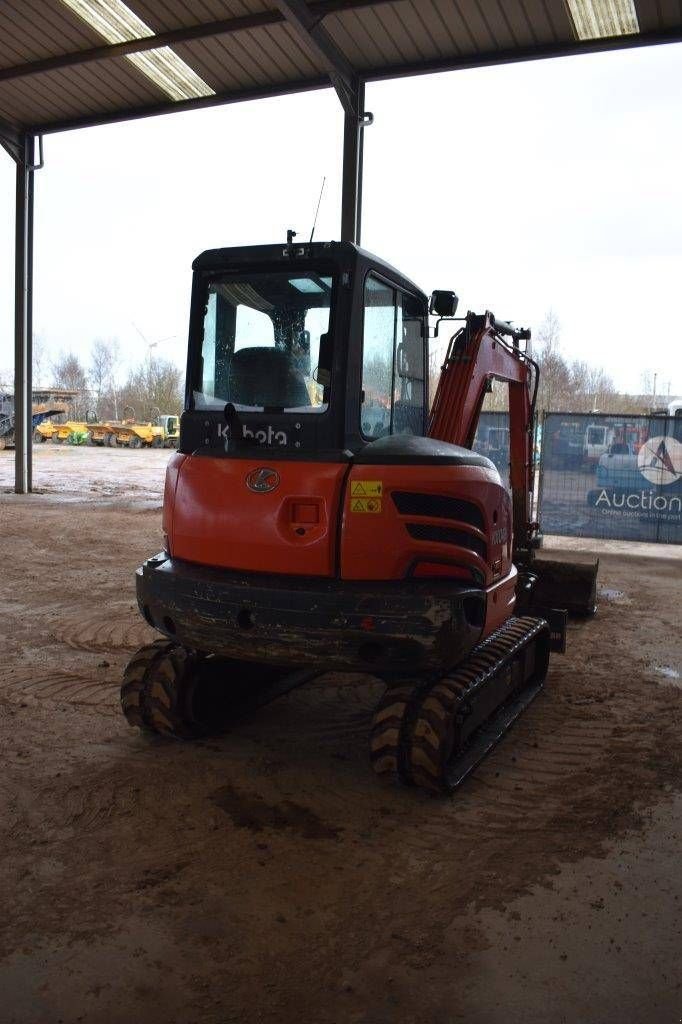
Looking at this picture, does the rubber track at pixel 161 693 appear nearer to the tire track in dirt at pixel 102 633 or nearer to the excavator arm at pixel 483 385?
the tire track in dirt at pixel 102 633

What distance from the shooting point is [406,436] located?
15.5ft

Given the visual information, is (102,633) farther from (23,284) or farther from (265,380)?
(23,284)

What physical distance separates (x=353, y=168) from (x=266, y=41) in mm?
2139

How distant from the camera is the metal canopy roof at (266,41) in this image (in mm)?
10617

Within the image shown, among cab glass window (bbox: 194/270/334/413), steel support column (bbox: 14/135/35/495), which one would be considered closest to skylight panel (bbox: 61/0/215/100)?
steel support column (bbox: 14/135/35/495)

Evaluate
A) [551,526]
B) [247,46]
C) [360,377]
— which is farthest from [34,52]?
[360,377]

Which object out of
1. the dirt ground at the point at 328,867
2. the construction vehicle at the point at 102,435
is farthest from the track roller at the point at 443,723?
the construction vehicle at the point at 102,435

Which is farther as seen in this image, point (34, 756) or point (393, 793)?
point (34, 756)

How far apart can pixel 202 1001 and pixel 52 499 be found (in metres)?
15.2

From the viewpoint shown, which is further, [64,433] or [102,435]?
[64,433]

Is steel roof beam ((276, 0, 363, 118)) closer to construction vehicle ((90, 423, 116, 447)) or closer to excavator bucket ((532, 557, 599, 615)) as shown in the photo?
excavator bucket ((532, 557, 599, 615))

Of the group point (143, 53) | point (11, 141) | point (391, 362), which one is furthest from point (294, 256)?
point (11, 141)

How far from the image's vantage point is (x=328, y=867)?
363 cm

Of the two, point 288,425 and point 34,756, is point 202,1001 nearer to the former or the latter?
point 34,756
